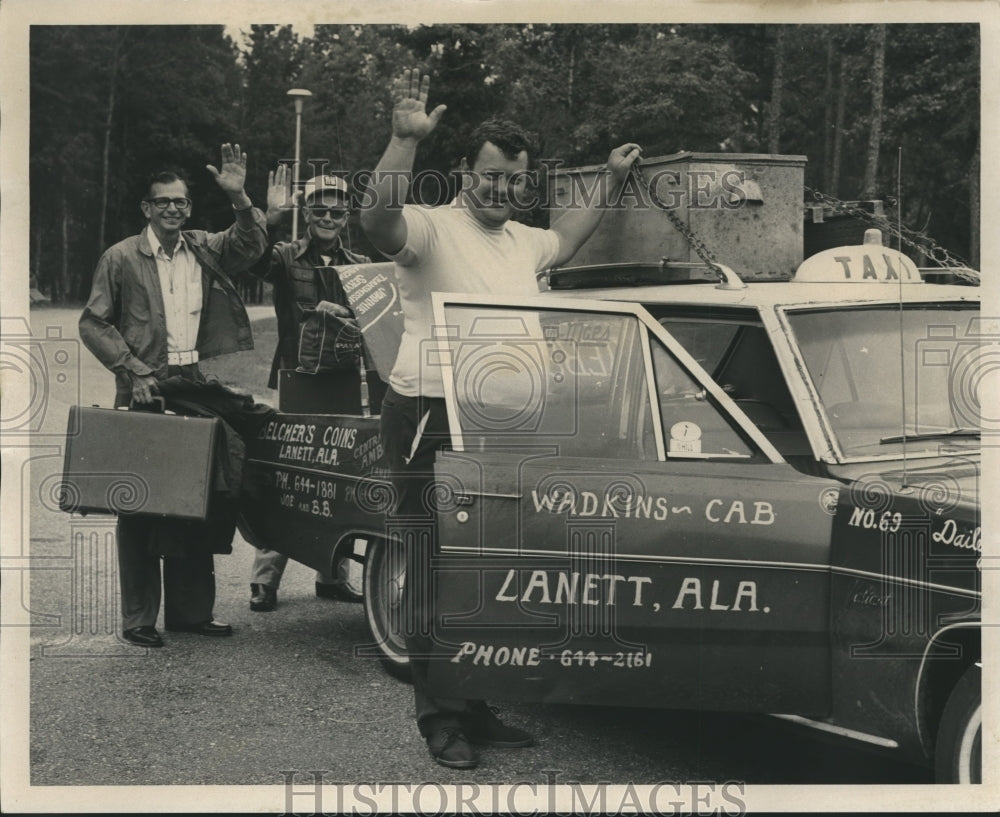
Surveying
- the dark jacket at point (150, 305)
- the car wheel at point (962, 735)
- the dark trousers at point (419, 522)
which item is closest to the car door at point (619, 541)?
the dark trousers at point (419, 522)

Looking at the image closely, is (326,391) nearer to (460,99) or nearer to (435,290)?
(435,290)

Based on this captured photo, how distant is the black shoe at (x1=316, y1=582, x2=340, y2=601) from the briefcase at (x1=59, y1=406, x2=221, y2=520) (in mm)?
1397

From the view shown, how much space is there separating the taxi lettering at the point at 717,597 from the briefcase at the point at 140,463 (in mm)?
2544

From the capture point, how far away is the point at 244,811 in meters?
3.87

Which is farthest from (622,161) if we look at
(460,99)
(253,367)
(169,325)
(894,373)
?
(253,367)

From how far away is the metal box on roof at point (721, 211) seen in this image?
4.89 metres

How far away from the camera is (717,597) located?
364cm

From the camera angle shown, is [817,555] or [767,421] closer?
[817,555]

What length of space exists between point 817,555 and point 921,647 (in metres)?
0.39

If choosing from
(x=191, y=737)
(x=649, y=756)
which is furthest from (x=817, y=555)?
(x=191, y=737)

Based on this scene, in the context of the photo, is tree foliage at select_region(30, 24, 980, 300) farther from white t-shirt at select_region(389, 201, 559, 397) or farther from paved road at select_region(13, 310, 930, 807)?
paved road at select_region(13, 310, 930, 807)

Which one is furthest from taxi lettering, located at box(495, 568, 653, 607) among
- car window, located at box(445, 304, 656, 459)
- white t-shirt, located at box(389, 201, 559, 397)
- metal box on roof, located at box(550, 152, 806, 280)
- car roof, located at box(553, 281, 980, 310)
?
metal box on roof, located at box(550, 152, 806, 280)

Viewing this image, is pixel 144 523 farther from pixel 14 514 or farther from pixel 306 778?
pixel 306 778

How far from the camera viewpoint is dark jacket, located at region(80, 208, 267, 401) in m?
5.62
